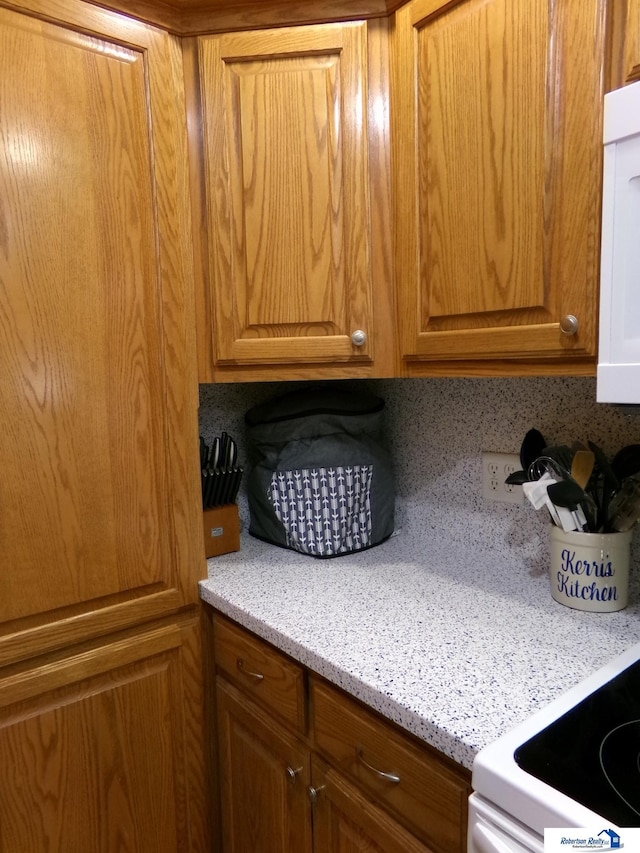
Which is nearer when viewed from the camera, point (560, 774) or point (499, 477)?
point (560, 774)

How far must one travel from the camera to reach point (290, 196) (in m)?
1.19

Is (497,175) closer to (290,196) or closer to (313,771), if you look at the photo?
(290,196)

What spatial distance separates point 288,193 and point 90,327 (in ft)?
1.59

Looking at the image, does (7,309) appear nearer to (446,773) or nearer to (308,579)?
(308,579)

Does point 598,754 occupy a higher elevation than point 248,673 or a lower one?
higher

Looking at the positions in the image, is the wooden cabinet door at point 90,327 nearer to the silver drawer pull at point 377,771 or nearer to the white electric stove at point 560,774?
the silver drawer pull at point 377,771

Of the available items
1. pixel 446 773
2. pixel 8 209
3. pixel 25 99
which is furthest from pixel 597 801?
pixel 25 99

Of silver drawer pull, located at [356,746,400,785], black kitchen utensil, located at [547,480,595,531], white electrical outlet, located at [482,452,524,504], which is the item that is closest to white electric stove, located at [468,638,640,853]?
silver drawer pull, located at [356,746,400,785]

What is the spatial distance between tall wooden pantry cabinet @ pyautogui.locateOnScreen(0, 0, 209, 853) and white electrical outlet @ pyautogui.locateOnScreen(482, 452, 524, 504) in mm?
678

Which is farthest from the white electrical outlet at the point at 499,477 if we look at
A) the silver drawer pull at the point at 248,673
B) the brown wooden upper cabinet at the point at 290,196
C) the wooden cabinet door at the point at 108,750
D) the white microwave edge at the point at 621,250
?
the wooden cabinet door at the point at 108,750

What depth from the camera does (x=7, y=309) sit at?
38.7 inches

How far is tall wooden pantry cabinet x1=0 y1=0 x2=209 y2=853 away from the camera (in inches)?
39.5

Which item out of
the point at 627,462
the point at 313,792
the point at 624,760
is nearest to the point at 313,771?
the point at 313,792

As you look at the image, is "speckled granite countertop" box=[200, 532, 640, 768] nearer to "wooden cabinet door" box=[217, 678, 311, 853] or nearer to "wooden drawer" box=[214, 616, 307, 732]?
"wooden drawer" box=[214, 616, 307, 732]
